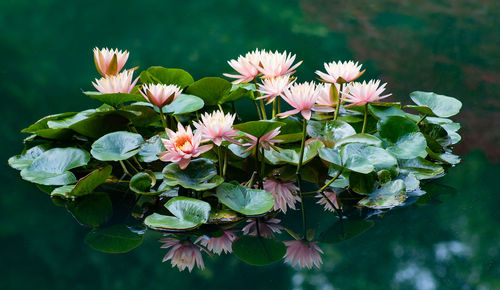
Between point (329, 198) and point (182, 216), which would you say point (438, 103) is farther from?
point (182, 216)

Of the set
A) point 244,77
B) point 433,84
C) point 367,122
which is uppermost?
point 244,77

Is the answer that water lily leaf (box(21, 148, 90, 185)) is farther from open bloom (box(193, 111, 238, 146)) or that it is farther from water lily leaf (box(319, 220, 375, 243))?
water lily leaf (box(319, 220, 375, 243))

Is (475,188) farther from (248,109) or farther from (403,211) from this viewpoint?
(248,109)

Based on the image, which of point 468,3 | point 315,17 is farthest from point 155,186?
point 468,3

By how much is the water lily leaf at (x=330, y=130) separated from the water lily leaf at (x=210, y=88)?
332 mm

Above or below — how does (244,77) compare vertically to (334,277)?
above

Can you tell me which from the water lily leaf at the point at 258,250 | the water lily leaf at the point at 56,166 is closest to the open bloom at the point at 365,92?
the water lily leaf at the point at 258,250

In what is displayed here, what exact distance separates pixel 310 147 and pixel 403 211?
1.12ft

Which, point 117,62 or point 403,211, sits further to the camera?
point 117,62

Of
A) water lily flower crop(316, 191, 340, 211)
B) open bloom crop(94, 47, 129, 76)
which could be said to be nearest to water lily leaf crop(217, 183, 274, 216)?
water lily flower crop(316, 191, 340, 211)

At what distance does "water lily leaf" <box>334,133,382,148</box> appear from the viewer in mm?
1542

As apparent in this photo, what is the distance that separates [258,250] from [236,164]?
0.42 metres

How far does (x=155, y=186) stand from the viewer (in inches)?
58.5

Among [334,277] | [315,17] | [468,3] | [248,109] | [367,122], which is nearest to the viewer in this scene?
[334,277]
